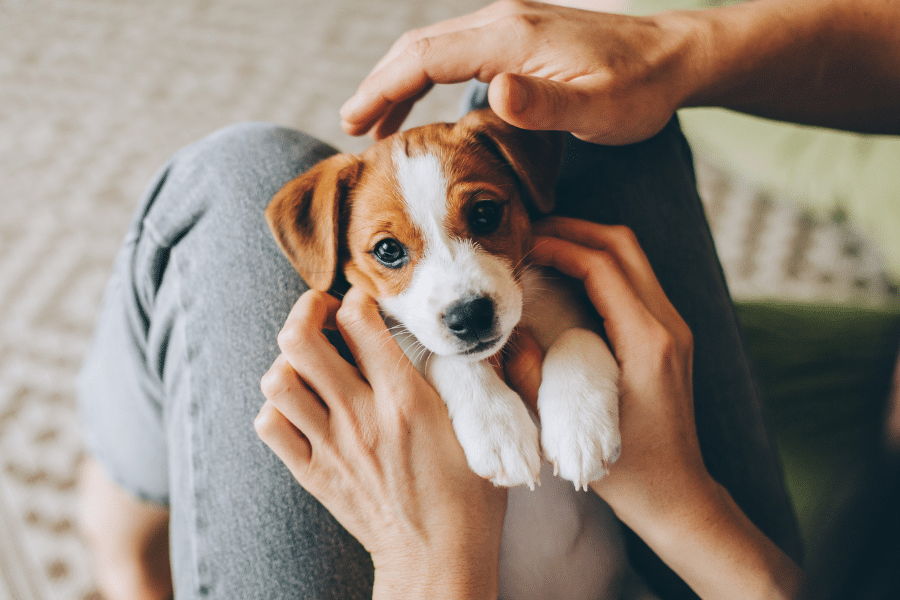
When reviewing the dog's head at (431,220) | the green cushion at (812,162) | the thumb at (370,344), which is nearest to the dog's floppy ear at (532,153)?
the dog's head at (431,220)

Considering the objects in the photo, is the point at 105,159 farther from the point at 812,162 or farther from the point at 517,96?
the point at 812,162

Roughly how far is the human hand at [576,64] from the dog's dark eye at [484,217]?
0.21 metres

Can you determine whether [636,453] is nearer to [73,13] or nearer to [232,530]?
[232,530]

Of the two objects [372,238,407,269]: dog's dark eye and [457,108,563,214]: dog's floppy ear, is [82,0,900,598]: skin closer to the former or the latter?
[457,108,563,214]: dog's floppy ear

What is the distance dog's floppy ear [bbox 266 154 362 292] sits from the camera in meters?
1.25

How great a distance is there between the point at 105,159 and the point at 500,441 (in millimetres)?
3088

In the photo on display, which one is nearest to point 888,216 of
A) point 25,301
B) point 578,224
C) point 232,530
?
point 578,224

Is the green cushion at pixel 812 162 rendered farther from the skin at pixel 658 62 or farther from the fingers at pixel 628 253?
the fingers at pixel 628 253

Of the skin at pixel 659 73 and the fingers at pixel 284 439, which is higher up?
the skin at pixel 659 73

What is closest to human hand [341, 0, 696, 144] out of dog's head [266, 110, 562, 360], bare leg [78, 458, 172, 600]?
dog's head [266, 110, 562, 360]

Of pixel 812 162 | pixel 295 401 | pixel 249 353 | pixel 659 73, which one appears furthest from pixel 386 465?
pixel 812 162

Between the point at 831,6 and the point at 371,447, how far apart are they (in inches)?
55.9

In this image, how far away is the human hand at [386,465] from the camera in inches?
41.6

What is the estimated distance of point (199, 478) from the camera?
1219 mm
